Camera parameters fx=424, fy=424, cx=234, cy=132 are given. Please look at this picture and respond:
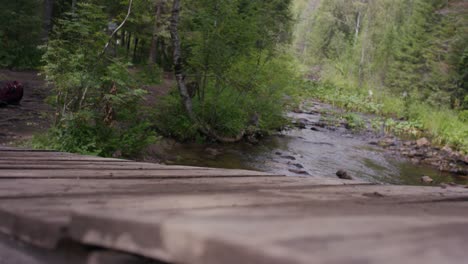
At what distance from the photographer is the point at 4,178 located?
71.9 inches

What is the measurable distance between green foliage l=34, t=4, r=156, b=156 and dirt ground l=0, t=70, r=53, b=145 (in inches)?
23.2

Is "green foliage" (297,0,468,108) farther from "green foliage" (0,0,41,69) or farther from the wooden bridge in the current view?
the wooden bridge

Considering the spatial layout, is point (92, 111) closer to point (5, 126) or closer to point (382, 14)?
point (5, 126)

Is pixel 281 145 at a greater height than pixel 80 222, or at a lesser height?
lesser

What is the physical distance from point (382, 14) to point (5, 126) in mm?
50726

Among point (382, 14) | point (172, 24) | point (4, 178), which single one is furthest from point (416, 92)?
point (4, 178)

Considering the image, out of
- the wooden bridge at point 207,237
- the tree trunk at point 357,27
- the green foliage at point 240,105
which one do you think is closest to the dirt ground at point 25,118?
the green foliage at point 240,105

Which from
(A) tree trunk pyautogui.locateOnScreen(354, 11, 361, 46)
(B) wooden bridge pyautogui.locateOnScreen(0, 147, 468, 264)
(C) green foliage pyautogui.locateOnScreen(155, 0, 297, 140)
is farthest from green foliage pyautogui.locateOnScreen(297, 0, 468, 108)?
(B) wooden bridge pyautogui.locateOnScreen(0, 147, 468, 264)

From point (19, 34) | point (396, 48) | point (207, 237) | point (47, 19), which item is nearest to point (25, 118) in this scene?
Result: point (207, 237)

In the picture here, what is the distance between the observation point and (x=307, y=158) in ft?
39.8

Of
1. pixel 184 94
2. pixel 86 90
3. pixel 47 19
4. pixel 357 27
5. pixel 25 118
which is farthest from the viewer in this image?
pixel 357 27

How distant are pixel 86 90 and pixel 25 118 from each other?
10.3ft

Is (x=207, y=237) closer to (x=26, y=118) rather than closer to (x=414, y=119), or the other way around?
(x=26, y=118)

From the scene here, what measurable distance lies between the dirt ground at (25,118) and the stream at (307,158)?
8.27 ft
